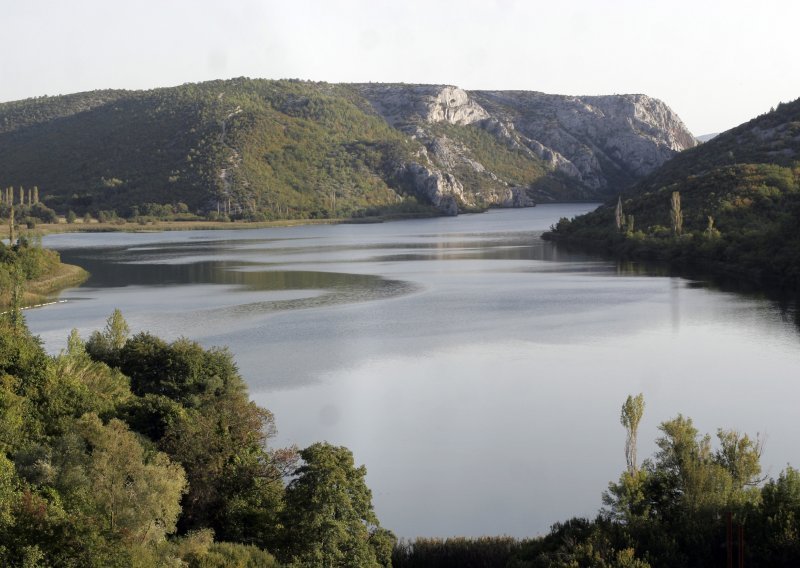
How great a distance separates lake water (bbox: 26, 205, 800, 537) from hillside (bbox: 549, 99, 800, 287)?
15.9ft

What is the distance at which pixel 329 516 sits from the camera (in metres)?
14.5

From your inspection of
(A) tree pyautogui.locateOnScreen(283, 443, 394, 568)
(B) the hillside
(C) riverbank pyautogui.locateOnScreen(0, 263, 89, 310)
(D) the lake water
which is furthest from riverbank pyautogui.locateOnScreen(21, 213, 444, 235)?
(A) tree pyautogui.locateOnScreen(283, 443, 394, 568)

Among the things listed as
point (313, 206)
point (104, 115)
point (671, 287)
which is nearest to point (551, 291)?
point (671, 287)

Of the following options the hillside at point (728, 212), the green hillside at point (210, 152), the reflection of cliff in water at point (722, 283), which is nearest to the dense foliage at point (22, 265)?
the reflection of cliff in water at point (722, 283)

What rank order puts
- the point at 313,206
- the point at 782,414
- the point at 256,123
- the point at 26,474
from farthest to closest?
the point at 256,123
the point at 313,206
the point at 782,414
the point at 26,474

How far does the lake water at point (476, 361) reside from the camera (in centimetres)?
2073

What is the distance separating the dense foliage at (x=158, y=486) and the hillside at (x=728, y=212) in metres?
40.0

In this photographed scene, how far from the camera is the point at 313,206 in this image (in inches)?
5369

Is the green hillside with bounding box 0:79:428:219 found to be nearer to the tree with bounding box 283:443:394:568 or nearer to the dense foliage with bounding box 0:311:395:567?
the dense foliage with bounding box 0:311:395:567

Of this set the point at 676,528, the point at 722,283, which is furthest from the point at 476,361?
the point at 722,283

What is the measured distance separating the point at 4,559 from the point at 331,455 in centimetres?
552

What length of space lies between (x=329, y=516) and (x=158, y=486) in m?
2.65

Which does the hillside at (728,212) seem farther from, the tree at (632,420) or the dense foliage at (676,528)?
the dense foliage at (676,528)

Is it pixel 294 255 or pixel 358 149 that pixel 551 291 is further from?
pixel 358 149
